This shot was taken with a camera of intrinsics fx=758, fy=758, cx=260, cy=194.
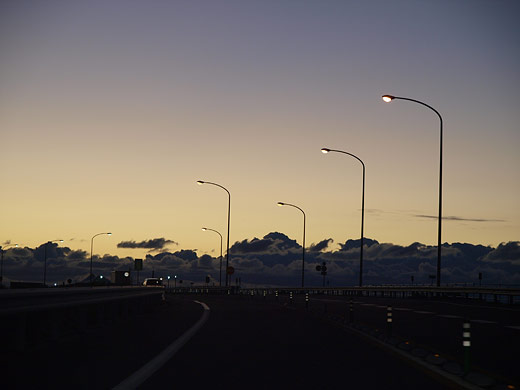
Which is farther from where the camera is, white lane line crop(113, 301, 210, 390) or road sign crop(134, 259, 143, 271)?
road sign crop(134, 259, 143, 271)

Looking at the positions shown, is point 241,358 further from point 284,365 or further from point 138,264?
point 138,264

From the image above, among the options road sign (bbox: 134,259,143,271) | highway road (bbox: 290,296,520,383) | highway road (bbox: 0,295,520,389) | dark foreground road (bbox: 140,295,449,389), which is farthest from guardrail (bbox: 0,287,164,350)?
road sign (bbox: 134,259,143,271)

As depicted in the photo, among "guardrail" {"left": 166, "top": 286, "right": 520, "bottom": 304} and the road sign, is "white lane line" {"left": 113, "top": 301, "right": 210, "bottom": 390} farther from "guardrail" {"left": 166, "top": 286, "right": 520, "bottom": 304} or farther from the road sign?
the road sign

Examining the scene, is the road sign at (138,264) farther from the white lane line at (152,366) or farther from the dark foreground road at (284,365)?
the white lane line at (152,366)

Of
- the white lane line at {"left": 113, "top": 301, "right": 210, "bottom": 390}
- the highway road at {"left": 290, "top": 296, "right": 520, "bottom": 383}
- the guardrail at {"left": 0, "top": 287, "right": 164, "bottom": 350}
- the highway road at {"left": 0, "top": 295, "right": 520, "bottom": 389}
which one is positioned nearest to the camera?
the white lane line at {"left": 113, "top": 301, "right": 210, "bottom": 390}

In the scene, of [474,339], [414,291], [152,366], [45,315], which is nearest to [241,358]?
[152,366]

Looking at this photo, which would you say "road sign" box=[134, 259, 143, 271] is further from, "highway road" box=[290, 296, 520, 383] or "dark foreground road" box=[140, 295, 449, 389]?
"dark foreground road" box=[140, 295, 449, 389]

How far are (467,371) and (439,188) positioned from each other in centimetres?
3545

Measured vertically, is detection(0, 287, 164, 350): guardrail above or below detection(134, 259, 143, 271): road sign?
below

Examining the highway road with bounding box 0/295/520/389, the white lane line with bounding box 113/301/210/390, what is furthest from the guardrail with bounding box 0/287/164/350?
the white lane line with bounding box 113/301/210/390

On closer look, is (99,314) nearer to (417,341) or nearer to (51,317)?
(51,317)

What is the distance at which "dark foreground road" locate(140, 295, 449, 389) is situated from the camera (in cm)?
1155

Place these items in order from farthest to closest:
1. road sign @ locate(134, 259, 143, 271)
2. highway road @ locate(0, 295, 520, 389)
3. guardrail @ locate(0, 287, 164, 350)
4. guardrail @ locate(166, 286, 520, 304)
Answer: road sign @ locate(134, 259, 143, 271)
guardrail @ locate(166, 286, 520, 304)
guardrail @ locate(0, 287, 164, 350)
highway road @ locate(0, 295, 520, 389)

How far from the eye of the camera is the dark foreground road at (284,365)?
1155 centimetres
